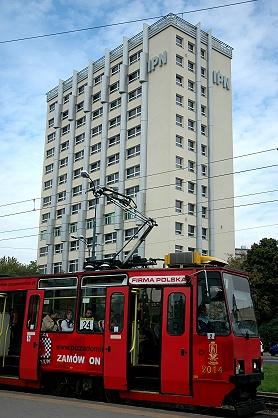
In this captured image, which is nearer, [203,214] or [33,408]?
[33,408]

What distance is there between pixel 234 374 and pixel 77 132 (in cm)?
5730

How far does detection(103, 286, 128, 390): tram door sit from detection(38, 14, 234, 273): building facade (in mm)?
37435

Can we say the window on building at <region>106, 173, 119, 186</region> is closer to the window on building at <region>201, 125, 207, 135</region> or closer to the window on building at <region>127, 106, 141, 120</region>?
the window on building at <region>127, 106, 141, 120</region>

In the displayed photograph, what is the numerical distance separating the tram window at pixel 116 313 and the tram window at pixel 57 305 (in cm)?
119

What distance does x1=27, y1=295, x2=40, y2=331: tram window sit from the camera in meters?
13.4

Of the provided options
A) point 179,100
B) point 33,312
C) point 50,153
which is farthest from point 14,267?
point 33,312

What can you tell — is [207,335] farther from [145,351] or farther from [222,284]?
[145,351]

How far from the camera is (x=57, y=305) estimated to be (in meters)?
13.0

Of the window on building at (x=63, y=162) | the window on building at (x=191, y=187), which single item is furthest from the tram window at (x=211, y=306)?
the window on building at (x=63, y=162)

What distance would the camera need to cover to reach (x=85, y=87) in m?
64.1

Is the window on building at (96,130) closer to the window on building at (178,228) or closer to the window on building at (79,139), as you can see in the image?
the window on building at (79,139)

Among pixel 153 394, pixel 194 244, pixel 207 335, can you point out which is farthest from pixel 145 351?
pixel 194 244

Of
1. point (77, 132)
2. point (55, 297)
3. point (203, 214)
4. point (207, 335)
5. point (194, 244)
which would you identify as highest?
→ point (77, 132)

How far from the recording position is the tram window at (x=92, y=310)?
39.8ft
